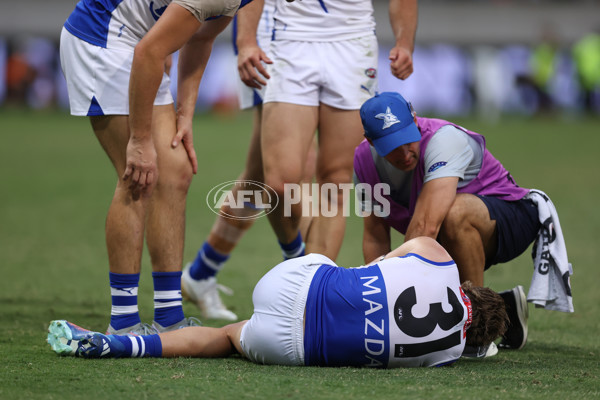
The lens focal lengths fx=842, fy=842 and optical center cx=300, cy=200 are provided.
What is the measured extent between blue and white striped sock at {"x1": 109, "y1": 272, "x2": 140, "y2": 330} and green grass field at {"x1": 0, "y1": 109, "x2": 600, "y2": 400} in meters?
0.34

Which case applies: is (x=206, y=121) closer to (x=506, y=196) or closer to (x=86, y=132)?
(x=86, y=132)

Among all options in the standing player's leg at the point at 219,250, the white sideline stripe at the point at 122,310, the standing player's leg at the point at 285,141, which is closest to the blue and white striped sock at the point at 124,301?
the white sideline stripe at the point at 122,310

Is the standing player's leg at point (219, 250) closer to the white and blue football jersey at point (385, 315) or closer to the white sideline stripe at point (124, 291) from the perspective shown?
the white sideline stripe at point (124, 291)

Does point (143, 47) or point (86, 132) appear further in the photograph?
point (86, 132)

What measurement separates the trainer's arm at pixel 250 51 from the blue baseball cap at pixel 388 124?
904mm

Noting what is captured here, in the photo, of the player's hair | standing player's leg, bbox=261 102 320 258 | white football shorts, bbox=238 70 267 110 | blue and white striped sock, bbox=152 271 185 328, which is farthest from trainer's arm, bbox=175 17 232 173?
the player's hair

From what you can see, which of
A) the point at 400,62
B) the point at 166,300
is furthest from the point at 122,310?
the point at 400,62

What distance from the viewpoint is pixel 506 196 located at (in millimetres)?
4137

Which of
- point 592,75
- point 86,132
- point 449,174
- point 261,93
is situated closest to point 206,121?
point 86,132

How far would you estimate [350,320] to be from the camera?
318cm

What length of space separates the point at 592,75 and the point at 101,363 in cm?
1936

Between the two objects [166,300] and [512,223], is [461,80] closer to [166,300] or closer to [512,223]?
[512,223]

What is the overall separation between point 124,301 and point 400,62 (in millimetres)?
1968

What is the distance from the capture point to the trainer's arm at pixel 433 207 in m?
3.76
